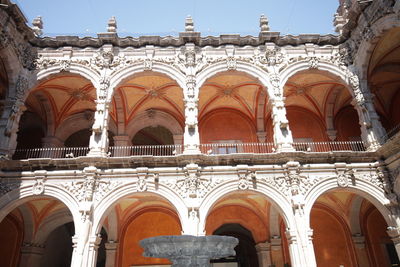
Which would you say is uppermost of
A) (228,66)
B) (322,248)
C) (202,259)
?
(228,66)

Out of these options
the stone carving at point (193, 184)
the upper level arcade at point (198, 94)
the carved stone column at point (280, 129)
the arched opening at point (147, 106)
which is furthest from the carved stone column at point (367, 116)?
the arched opening at point (147, 106)

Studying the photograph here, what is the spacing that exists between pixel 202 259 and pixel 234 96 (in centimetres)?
957

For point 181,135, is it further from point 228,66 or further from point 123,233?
point 123,233

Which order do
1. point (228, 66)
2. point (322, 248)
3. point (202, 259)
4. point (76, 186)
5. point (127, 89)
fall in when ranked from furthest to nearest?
1. point (127, 89)
2. point (322, 248)
3. point (228, 66)
4. point (76, 186)
5. point (202, 259)

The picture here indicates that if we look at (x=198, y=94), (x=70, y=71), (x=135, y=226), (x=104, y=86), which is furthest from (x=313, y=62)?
(x=135, y=226)

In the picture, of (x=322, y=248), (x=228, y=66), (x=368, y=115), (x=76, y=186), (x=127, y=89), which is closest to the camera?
(x=76, y=186)

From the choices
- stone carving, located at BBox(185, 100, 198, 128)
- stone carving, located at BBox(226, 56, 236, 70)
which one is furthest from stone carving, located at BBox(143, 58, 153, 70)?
→ stone carving, located at BBox(226, 56, 236, 70)

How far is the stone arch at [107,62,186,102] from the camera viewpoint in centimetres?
1092

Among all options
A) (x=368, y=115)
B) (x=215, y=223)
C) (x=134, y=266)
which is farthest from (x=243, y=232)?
(x=368, y=115)

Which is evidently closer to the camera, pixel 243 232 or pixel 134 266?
pixel 134 266

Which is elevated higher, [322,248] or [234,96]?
[234,96]

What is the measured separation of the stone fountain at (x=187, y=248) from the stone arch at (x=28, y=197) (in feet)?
16.4

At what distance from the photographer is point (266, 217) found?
12.1 m

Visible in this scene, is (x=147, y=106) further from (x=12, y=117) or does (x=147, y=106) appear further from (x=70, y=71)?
(x=12, y=117)
